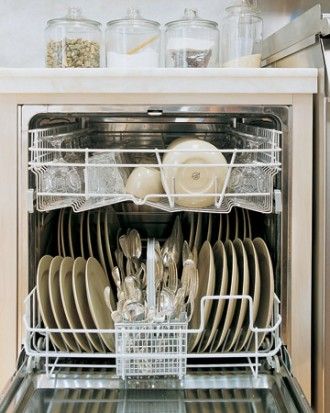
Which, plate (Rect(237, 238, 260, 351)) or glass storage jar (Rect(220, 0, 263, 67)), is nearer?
plate (Rect(237, 238, 260, 351))

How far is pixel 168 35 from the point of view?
164 cm

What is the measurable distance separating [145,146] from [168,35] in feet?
0.97

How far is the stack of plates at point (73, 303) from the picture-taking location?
1.28 metres

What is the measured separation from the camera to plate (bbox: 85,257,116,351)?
1299 millimetres

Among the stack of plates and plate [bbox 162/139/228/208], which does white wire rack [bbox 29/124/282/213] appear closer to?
plate [bbox 162/139/228/208]

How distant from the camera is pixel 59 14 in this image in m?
1.86

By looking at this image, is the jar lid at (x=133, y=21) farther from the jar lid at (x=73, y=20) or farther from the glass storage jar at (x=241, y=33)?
the glass storage jar at (x=241, y=33)

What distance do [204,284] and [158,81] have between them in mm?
474

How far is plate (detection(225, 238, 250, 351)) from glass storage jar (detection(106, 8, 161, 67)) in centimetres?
52

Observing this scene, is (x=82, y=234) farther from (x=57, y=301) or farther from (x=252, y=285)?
(x=252, y=285)

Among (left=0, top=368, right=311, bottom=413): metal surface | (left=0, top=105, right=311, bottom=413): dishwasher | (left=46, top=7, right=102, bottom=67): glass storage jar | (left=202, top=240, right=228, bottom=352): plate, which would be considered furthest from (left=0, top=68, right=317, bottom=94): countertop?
(left=0, top=368, right=311, bottom=413): metal surface

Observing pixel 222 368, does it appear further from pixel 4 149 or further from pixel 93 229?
pixel 4 149

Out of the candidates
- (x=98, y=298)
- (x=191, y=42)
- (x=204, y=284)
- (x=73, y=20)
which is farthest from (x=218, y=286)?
(x=73, y=20)

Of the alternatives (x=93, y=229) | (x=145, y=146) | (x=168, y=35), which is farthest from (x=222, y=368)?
(x=168, y=35)
